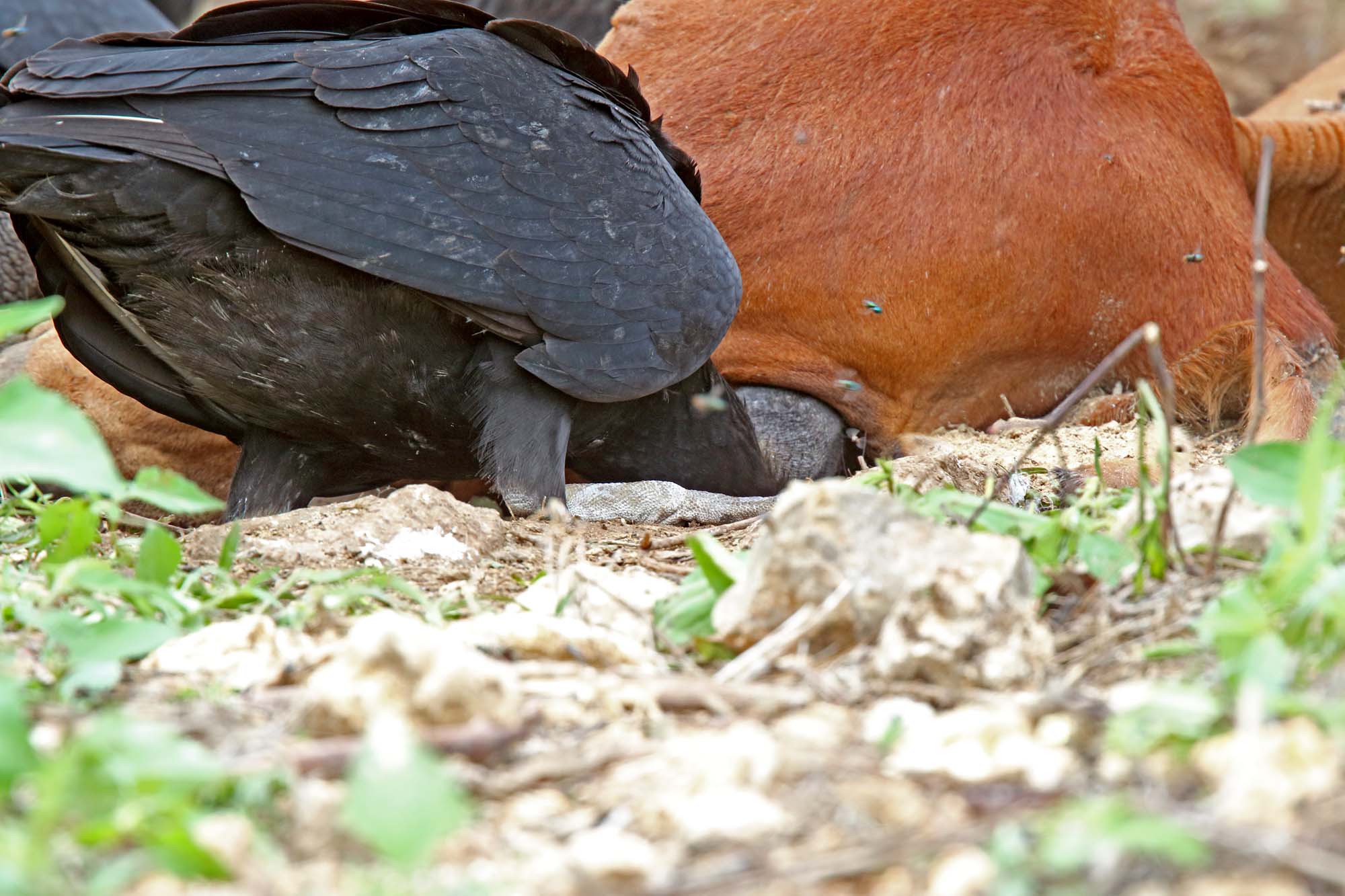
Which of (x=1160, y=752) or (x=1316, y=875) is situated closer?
(x=1316, y=875)

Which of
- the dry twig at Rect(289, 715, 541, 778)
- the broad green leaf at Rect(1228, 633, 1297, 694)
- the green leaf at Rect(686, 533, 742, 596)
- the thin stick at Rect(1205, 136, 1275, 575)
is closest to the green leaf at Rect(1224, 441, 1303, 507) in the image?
the thin stick at Rect(1205, 136, 1275, 575)

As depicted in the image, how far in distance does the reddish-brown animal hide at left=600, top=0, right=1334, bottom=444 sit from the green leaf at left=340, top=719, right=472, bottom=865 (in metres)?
2.49

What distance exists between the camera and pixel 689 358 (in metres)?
2.66

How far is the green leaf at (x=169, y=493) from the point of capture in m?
1.35

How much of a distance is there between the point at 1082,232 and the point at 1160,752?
2.42 meters

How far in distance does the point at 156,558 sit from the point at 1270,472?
123cm

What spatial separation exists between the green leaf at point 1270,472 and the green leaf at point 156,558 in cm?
119

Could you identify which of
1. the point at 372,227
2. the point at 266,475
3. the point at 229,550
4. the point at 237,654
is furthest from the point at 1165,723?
the point at 266,475

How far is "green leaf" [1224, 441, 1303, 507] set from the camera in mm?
1284

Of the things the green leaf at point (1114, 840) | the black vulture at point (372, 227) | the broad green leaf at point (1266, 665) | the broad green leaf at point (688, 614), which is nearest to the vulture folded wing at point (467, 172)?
the black vulture at point (372, 227)

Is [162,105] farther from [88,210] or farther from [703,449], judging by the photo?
[703,449]

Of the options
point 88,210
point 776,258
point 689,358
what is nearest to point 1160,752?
point 689,358

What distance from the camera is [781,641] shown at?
1230mm

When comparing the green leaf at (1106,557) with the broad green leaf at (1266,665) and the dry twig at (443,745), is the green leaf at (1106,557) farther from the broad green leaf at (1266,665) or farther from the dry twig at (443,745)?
the dry twig at (443,745)
